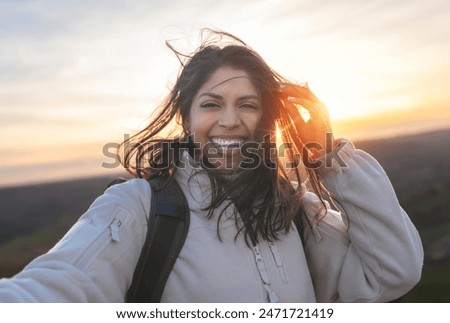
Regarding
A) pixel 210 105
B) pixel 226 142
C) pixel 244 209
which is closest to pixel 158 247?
pixel 244 209

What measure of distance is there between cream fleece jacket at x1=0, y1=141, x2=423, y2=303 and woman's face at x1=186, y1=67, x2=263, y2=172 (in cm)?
19

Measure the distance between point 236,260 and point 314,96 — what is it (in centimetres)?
91

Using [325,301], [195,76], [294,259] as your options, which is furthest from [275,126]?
[325,301]

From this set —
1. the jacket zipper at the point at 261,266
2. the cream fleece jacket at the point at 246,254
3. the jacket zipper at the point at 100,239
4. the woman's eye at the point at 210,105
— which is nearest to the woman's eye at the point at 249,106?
the woman's eye at the point at 210,105

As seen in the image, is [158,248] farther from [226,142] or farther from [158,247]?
[226,142]

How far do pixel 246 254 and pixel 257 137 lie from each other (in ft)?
2.01

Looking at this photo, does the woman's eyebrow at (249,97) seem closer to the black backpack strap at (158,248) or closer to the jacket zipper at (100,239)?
the black backpack strap at (158,248)

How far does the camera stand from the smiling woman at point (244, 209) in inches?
86.7

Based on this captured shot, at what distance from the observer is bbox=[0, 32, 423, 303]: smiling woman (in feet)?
7.22

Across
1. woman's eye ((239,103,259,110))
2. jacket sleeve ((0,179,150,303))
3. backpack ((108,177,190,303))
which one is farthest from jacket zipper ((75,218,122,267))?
woman's eye ((239,103,259,110))

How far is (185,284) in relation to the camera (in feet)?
7.49

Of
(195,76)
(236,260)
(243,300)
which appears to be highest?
(195,76)

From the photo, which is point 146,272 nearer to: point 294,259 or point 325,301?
point 294,259

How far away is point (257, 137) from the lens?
272 cm
